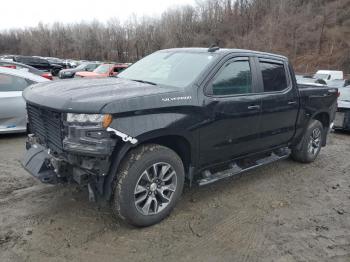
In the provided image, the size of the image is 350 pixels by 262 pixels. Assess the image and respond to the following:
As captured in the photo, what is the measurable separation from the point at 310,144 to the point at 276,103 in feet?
5.72

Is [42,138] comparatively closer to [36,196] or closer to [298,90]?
[36,196]

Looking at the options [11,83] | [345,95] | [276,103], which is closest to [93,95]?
[276,103]

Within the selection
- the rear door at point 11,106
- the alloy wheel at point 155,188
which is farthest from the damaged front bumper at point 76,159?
the rear door at point 11,106

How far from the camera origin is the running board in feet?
14.2

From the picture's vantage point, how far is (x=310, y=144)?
633 cm

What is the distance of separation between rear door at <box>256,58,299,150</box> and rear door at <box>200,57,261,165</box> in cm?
19

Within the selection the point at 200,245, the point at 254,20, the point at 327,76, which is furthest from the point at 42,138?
the point at 254,20

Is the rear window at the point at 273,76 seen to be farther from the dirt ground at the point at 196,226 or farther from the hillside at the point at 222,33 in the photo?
the hillside at the point at 222,33

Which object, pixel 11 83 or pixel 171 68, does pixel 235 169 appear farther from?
pixel 11 83

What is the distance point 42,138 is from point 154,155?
1.29m

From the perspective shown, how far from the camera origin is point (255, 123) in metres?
4.74

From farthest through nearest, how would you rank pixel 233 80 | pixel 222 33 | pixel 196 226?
pixel 222 33 < pixel 233 80 < pixel 196 226

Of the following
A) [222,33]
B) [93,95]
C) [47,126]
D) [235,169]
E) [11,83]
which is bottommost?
[235,169]

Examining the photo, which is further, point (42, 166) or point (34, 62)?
point (34, 62)
